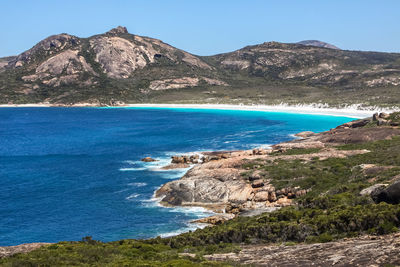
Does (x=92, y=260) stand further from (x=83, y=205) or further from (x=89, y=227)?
(x=83, y=205)

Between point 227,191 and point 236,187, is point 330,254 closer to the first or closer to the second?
point 227,191

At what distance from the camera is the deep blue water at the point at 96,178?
38438 mm

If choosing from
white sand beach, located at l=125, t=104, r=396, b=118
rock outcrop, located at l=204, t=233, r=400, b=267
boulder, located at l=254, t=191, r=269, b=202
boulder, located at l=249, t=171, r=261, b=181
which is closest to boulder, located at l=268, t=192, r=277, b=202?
boulder, located at l=254, t=191, r=269, b=202

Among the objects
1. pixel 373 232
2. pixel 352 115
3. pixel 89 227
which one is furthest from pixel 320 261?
pixel 352 115

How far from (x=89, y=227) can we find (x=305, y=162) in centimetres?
2711

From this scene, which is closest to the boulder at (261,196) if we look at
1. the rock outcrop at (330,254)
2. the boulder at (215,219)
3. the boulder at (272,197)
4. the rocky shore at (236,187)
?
the rocky shore at (236,187)

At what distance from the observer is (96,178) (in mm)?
58031

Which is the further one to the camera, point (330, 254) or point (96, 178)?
point (96, 178)

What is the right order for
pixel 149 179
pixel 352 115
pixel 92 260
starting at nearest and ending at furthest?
pixel 92 260 → pixel 149 179 → pixel 352 115

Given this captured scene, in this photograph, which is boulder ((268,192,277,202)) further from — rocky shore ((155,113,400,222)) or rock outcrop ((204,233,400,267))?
rock outcrop ((204,233,400,267))

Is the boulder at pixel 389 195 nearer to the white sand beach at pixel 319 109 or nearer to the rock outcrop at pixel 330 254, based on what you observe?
the rock outcrop at pixel 330 254

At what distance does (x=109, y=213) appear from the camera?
139 ft

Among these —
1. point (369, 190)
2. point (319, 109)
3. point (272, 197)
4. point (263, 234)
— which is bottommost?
point (272, 197)

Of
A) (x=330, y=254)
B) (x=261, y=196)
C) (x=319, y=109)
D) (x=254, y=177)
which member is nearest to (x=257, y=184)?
(x=254, y=177)
